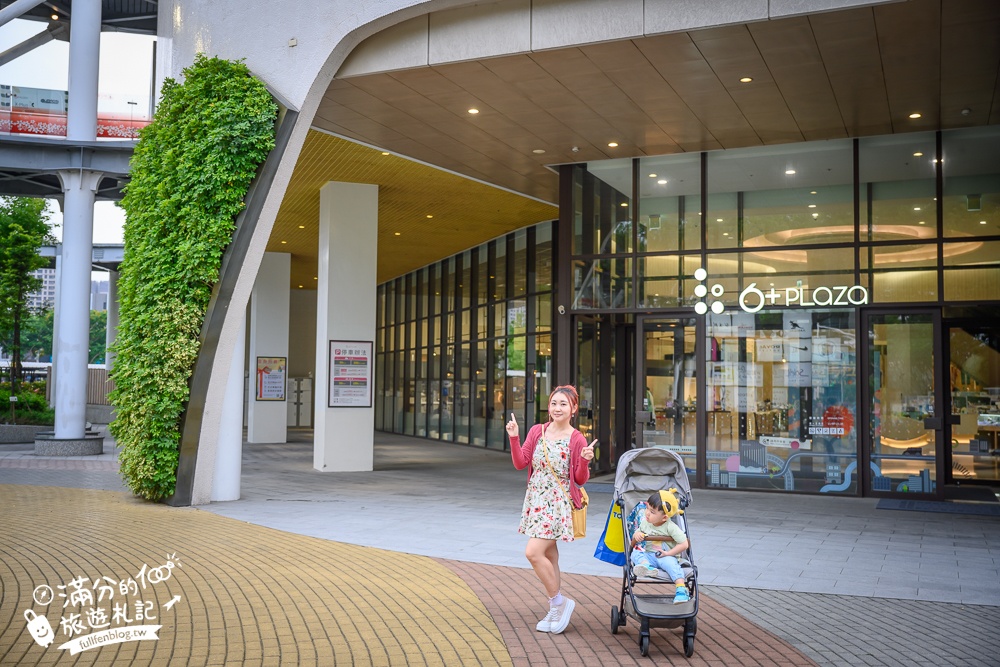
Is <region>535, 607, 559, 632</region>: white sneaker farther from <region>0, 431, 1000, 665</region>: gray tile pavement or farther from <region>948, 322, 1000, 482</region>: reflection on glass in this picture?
<region>948, 322, 1000, 482</region>: reflection on glass

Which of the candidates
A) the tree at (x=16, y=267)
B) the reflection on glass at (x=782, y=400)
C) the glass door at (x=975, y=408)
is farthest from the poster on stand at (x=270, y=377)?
the glass door at (x=975, y=408)

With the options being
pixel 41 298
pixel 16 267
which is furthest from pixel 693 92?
pixel 41 298

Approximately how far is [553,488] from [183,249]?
23.2 ft

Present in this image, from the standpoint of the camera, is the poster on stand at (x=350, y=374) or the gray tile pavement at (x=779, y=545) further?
the poster on stand at (x=350, y=374)

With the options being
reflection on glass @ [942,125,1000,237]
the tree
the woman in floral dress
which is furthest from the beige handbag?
the tree

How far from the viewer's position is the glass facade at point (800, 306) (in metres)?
11.9

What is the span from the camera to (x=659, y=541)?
525 centimetres

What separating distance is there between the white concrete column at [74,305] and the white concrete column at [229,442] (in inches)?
325

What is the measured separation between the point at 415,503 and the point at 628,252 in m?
5.17

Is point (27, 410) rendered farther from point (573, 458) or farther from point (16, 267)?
point (573, 458)

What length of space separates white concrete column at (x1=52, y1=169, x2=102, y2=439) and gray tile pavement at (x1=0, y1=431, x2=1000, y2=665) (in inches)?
110

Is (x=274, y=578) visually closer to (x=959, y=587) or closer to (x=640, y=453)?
(x=640, y=453)

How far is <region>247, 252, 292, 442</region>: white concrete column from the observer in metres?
22.8

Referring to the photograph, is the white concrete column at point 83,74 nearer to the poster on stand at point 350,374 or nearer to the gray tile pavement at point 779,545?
the gray tile pavement at point 779,545
